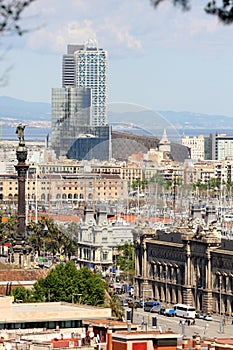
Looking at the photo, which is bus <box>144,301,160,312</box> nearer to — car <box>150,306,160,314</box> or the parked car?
car <box>150,306,160,314</box>

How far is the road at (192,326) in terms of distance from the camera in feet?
232

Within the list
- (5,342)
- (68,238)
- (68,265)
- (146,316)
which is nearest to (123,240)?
(68,238)

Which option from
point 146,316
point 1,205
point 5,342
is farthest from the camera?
point 1,205

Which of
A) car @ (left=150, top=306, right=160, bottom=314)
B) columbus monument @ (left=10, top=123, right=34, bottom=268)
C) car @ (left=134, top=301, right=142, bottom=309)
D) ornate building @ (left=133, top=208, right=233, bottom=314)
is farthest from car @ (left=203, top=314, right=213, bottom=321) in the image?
columbus monument @ (left=10, top=123, right=34, bottom=268)

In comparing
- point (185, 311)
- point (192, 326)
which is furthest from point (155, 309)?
point (192, 326)

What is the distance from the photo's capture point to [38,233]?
111500 mm

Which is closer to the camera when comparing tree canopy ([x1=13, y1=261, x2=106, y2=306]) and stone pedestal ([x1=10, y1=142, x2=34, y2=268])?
tree canopy ([x1=13, y1=261, x2=106, y2=306])

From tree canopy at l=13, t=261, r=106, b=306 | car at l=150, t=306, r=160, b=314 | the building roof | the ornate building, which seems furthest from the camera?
car at l=150, t=306, r=160, b=314

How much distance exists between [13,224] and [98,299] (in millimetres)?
55388

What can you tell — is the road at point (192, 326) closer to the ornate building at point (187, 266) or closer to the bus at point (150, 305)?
the bus at point (150, 305)

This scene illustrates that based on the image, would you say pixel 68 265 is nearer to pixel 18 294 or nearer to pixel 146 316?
pixel 18 294

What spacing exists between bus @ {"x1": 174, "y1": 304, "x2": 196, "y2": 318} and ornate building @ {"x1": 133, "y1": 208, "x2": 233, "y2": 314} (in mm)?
1400

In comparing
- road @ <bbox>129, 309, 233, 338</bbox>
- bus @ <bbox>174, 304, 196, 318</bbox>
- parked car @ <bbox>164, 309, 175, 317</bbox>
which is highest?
bus @ <bbox>174, 304, 196, 318</bbox>

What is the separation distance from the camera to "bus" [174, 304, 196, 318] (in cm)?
8006
